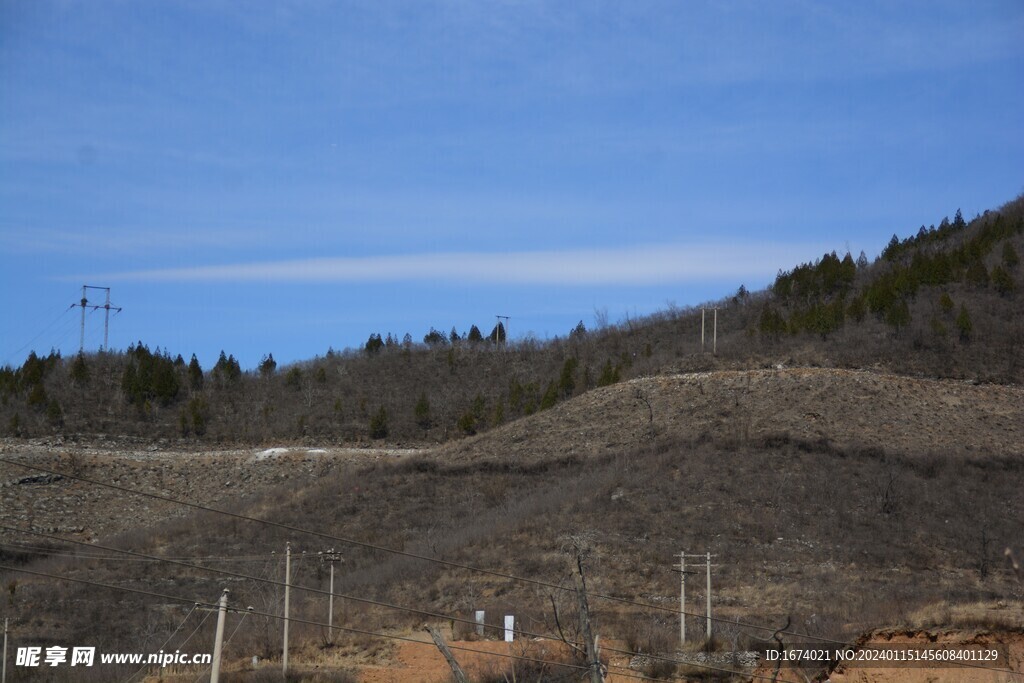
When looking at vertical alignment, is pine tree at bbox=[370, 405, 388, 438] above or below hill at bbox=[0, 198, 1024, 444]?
below

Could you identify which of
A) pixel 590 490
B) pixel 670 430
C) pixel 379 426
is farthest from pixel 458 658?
pixel 379 426

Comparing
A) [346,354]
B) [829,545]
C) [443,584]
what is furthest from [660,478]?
[346,354]

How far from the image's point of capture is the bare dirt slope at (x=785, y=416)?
4866 centimetres

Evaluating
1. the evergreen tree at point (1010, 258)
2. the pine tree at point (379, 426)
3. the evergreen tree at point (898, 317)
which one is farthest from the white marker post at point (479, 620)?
the evergreen tree at point (1010, 258)

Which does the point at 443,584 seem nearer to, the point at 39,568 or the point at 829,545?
the point at 829,545

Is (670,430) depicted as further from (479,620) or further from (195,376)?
(195,376)

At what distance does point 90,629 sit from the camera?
33250 millimetres

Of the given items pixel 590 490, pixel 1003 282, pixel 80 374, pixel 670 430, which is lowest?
pixel 590 490

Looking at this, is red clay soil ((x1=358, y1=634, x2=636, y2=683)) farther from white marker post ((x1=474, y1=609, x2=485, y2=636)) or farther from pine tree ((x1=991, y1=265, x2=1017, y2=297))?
pine tree ((x1=991, y1=265, x2=1017, y2=297))

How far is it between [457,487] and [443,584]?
640 inches

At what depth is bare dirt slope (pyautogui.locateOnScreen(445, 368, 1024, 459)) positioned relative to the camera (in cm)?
4866

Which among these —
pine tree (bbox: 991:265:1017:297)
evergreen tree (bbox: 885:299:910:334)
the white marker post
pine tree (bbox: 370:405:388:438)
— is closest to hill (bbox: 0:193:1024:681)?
evergreen tree (bbox: 885:299:910:334)

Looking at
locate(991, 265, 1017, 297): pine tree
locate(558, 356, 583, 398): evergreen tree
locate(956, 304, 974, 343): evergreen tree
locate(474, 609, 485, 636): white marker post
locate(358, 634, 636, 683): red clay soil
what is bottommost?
locate(358, 634, 636, 683): red clay soil

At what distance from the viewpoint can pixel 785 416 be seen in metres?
50.3
